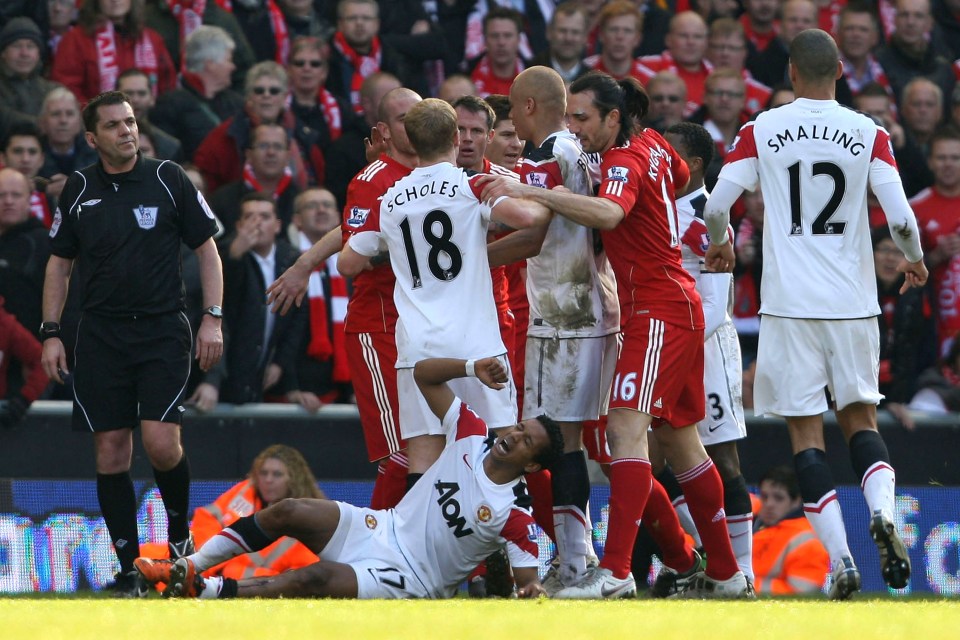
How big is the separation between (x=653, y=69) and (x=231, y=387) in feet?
15.8

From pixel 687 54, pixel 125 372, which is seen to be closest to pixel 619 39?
pixel 687 54

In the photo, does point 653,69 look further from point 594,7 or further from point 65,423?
point 65,423

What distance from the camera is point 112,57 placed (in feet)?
42.5

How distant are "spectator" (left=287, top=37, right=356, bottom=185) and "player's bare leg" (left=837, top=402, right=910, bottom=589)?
5.87 metres

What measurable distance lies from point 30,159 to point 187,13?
2445 mm

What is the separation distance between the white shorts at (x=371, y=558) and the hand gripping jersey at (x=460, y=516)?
0.17ft

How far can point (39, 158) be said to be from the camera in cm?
1173

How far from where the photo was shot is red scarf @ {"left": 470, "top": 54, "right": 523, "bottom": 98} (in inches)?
542

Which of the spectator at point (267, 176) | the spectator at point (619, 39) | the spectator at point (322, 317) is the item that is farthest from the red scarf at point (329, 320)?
the spectator at point (619, 39)

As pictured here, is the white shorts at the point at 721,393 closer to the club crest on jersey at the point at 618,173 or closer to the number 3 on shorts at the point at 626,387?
the number 3 on shorts at the point at 626,387

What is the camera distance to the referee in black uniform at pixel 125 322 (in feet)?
29.0

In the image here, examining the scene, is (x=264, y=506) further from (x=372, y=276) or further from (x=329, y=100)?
(x=329, y=100)

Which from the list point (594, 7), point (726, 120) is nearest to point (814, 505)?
point (726, 120)

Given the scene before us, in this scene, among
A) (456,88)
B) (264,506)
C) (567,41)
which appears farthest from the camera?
(567,41)
